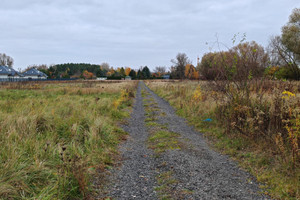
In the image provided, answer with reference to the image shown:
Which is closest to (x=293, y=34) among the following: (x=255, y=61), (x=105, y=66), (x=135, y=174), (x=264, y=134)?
(x=255, y=61)

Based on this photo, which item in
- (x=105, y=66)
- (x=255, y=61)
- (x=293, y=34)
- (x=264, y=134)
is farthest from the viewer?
(x=105, y=66)

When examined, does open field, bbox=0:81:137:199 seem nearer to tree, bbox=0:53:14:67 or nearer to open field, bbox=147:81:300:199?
open field, bbox=147:81:300:199

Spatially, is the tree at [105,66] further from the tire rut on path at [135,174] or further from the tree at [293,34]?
the tire rut on path at [135,174]

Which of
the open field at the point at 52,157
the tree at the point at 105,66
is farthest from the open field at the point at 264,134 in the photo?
the tree at the point at 105,66

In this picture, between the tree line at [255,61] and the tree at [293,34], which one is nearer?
the tree line at [255,61]

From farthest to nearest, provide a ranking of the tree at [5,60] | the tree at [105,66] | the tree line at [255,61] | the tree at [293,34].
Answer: the tree at [105,66] < the tree at [5,60] < the tree at [293,34] < the tree line at [255,61]

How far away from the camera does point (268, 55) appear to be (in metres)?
7.49

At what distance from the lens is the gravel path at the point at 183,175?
323 cm

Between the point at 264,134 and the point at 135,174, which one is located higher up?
the point at 264,134

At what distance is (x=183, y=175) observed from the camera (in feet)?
12.7

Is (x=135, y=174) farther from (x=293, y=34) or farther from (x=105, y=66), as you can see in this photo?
(x=105, y=66)

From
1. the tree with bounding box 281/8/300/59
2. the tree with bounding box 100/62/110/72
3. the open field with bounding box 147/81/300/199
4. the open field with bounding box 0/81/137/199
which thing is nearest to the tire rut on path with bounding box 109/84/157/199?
the open field with bounding box 0/81/137/199

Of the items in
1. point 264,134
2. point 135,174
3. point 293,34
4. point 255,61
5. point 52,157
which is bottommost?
point 135,174

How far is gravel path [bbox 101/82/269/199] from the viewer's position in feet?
10.6
